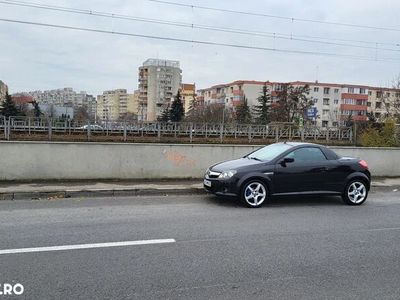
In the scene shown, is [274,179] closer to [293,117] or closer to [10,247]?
[10,247]

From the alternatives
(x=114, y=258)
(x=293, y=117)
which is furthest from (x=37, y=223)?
(x=293, y=117)

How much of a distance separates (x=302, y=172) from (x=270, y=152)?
36.1 inches

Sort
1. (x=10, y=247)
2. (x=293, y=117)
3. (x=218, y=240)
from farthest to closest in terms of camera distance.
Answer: (x=293, y=117) < (x=218, y=240) < (x=10, y=247)

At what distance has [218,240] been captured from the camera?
5.92 m

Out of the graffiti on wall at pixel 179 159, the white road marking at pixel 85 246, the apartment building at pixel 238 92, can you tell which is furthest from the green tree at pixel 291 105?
the white road marking at pixel 85 246

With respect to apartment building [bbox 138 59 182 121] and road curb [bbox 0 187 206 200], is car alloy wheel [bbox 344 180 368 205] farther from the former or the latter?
apartment building [bbox 138 59 182 121]

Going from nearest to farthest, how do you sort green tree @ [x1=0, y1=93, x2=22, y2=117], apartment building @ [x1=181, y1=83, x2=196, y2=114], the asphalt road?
the asphalt road
green tree @ [x1=0, y1=93, x2=22, y2=117]
apartment building @ [x1=181, y1=83, x2=196, y2=114]

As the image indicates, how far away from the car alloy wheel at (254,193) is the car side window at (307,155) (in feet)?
3.52

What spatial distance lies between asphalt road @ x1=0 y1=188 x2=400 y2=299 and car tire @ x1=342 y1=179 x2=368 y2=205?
2.16 ft

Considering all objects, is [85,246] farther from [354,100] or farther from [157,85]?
[354,100]

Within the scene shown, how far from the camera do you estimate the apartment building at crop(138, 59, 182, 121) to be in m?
98.6

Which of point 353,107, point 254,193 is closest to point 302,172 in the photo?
point 254,193

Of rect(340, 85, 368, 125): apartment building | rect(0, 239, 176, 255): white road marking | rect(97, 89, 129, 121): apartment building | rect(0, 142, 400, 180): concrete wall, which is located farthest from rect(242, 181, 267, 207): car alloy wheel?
rect(97, 89, 129, 121): apartment building

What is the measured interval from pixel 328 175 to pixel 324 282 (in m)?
5.24
